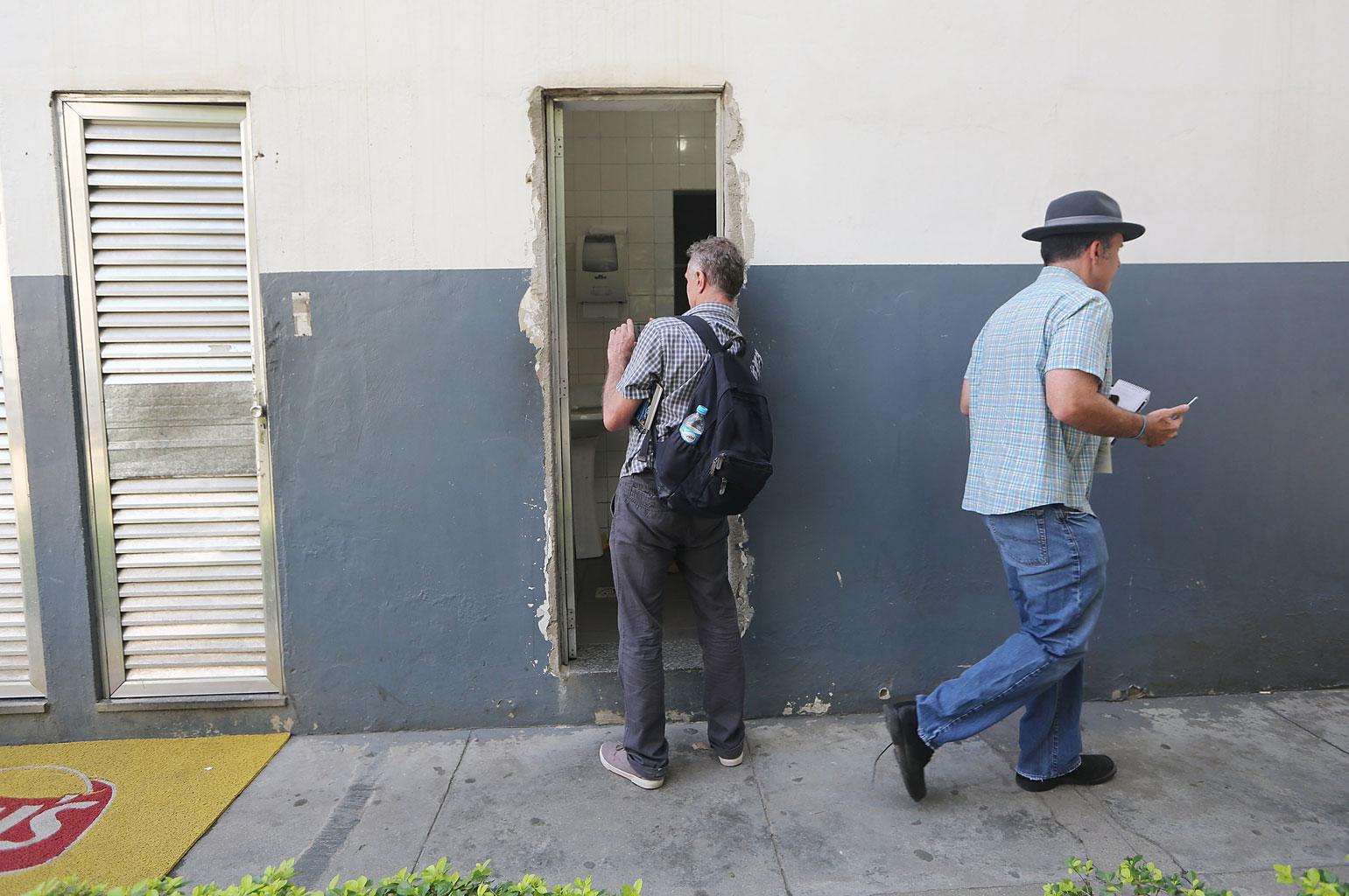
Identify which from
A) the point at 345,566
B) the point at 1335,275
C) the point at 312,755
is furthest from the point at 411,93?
the point at 1335,275

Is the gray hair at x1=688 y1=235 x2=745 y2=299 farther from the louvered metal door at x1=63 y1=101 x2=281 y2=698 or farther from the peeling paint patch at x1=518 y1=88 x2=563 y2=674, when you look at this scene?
the louvered metal door at x1=63 y1=101 x2=281 y2=698

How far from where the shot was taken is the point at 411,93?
345cm

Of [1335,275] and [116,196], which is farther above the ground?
[116,196]

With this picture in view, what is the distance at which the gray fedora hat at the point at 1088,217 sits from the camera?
2.82 m

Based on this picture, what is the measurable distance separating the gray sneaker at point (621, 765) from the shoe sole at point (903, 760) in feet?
2.75

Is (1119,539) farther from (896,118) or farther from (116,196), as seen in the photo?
(116,196)

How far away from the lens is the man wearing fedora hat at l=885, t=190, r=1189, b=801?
2715 millimetres

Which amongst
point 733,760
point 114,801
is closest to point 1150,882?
point 733,760

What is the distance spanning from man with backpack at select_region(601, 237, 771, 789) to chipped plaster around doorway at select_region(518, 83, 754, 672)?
0.35 meters

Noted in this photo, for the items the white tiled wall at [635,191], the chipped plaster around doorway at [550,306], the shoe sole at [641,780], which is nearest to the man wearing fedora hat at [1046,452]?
the shoe sole at [641,780]

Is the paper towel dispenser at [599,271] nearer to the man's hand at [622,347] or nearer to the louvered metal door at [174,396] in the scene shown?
the louvered metal door at [174,396]

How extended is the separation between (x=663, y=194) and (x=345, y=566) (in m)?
3.63

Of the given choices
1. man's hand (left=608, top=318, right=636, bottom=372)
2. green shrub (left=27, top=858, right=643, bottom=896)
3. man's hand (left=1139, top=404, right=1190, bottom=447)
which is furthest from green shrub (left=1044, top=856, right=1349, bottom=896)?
man's hand (left=608, top=318, right=636, bottom=372)

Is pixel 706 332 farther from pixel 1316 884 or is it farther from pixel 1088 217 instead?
pixel 1316 884
